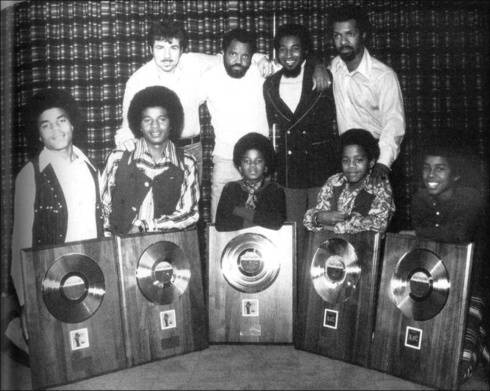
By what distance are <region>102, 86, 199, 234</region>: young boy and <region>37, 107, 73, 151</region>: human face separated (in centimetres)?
29

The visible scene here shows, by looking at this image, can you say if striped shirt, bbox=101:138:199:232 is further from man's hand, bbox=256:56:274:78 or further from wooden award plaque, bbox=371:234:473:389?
wooden award plaque, bbox=371:234:473:389

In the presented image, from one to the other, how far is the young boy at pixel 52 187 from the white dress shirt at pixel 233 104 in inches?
33.4

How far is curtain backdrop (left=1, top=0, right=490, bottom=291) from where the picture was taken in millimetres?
3213

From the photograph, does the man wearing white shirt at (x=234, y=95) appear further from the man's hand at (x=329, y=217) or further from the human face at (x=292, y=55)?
the man's hand at (x=329, y=217)

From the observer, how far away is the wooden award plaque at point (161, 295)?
2.80 meters

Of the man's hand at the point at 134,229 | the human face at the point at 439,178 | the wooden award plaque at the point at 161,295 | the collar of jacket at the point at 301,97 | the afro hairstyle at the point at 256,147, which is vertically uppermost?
the collar of jacket at the point at 301,97

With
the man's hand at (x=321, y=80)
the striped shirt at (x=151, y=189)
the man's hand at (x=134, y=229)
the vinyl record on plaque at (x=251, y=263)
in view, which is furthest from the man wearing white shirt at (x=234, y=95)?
the man's hand at (x=134, y=229)

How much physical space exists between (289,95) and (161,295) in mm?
1411

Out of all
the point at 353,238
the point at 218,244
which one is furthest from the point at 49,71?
the point at 353,238

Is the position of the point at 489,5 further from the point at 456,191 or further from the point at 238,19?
the point at 238,19

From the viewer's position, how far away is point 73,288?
8.66ft

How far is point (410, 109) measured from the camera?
3252 millimetres

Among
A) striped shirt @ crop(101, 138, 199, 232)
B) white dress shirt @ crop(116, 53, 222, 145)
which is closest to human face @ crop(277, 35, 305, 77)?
white dress shirt @ crop(116, 53, 222, 145)

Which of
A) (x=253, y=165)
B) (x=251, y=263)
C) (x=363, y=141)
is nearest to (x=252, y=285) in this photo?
(x=251, y=263)
